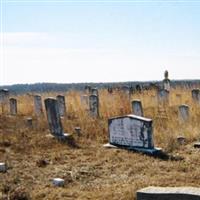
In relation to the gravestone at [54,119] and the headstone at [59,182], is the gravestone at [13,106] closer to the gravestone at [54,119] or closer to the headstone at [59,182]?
the gravestone at [54,119]

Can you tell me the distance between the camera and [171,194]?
16.0ft

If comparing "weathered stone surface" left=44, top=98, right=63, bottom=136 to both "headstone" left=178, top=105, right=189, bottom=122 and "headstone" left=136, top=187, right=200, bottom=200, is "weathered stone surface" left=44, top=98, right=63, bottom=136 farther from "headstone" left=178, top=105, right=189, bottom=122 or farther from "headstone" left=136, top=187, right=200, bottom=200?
"headstone" left=136, top=187, right=200, bottom=200

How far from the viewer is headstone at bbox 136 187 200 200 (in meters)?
4.76

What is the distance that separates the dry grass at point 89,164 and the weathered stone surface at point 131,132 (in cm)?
38

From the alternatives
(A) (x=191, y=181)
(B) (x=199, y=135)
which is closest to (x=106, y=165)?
(A) (x=191, y=181)

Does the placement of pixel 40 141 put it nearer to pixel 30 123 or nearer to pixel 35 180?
pixel 30 123

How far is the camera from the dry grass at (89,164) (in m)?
6.44

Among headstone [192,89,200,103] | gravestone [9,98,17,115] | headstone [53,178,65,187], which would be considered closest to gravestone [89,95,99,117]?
headstone [192,89,200,103]

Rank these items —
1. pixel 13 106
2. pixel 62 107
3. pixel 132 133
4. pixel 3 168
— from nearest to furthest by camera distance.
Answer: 1. pixel 3 168
2. pixel 132 133
3. pixel 62 107
4. pixel 13 106

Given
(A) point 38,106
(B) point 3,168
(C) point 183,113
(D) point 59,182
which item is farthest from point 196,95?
(D) point 59,182

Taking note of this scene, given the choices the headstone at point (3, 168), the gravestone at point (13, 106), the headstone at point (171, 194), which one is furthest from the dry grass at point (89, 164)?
the gravestone at point (13, 106)

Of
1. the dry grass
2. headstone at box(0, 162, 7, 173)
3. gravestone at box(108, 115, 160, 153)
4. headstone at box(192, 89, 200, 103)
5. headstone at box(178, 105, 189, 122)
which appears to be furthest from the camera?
headstone at box(192, 89, 200, 103)

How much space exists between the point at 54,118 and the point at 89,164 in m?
4.46

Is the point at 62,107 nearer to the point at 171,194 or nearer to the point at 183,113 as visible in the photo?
the point at 183,113
